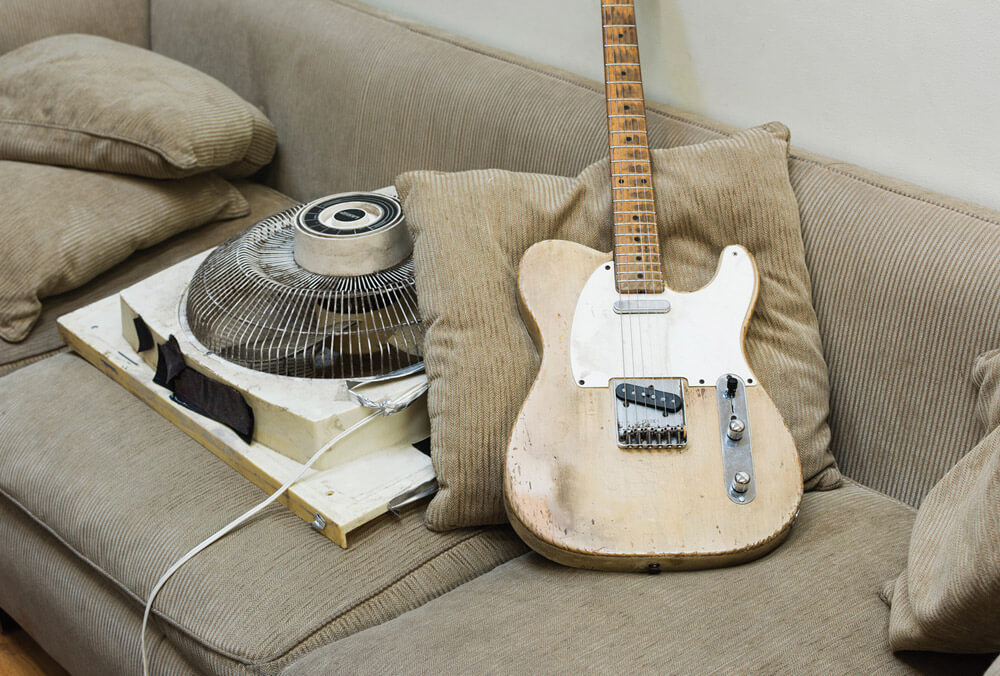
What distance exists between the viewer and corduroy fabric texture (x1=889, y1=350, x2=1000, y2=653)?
32.0 inches

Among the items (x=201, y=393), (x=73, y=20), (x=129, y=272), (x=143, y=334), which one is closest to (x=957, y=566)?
(x=201, y=393)

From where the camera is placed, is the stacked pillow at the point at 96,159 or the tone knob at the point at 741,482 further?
the stacked pillow at the point at 96,159

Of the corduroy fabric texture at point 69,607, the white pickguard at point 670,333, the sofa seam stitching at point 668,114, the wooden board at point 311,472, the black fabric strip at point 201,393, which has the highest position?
the sofa seam stitching at point 668,114

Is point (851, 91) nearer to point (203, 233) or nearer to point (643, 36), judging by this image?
point (643, 36)

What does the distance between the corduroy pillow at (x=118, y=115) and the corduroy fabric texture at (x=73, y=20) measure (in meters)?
Answer: 0.23

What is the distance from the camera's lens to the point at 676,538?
1006mm

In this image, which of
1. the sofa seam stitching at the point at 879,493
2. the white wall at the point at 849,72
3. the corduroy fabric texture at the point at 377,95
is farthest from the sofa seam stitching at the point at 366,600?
the white wall at the point at 849,72

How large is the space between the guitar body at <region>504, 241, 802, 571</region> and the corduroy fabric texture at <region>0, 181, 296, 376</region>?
887mm

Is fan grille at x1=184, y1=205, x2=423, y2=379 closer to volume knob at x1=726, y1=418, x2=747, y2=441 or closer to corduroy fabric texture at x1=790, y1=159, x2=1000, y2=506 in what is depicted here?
volume knob at x1=726, y1=418, x2=747, y2=441

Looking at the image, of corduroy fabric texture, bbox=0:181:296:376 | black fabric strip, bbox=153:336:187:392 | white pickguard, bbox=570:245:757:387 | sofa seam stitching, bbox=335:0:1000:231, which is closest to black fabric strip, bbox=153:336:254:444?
black fabric strip, bbox=153:336:187:392

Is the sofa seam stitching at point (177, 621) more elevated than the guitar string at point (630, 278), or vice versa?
the guitar string at point (630, 278)

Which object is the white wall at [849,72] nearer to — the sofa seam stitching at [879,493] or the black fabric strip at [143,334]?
the sofa seam stitching at [879,493]

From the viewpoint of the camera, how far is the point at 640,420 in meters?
1.06

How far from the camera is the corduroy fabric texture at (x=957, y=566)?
813 mm
